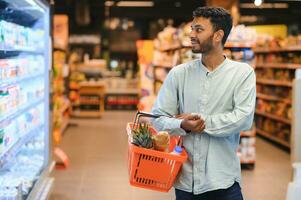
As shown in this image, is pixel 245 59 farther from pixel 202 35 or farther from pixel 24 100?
pixel 202 35

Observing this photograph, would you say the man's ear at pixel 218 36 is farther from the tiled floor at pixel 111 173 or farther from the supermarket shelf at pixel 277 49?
the supermarket shelf at pixel 277 49

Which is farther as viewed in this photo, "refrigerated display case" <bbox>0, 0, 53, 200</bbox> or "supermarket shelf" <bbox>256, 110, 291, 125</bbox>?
"supermarket shelf" <bbox>256, 110, 291, 125</bbox>

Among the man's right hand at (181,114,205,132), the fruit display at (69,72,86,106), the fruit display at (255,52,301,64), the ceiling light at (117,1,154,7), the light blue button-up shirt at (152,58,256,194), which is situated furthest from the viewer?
the ceiling light at (117,1,154,7)

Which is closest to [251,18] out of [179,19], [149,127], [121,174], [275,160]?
[179,19]

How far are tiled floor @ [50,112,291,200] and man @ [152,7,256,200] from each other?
141 inches

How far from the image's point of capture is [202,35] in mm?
2865

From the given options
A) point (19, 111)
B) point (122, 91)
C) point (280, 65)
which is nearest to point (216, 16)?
point (19, 111)

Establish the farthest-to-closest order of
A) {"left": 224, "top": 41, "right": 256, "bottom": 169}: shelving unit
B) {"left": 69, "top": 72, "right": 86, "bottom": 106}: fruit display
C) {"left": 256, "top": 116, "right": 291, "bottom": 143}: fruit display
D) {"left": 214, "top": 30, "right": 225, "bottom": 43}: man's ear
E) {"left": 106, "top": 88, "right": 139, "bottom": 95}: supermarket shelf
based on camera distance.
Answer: {"left": 106, "top": 88, "right": 139, "bottom": 95}: supermarket shelf, {"left": 69, "top": 72, "right": 86, "bottom": 106}: fruit display, {"left": 256, "top": 116, "right": 291, "bottom": 143}: fruit display, {"left": 224, "top": 41, "right": 256, "bottom": 169}: shelving unit, {"left": 214, "top": 30, "right": 225, "bottom": 43}: man's ear

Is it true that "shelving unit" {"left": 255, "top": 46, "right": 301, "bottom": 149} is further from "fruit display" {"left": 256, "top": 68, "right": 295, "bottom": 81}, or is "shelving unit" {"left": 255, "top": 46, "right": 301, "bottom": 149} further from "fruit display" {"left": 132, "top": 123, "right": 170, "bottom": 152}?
"fruit display" {"left": 132, "top": 123, "right": 170, "bottom": 152}

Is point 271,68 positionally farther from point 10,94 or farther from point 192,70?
point 192,70

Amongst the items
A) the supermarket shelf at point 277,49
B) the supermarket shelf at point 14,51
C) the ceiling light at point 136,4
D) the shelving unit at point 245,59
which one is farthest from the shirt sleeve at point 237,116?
the ceiling light at point 136,4

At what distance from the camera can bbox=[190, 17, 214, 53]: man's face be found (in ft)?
9.40

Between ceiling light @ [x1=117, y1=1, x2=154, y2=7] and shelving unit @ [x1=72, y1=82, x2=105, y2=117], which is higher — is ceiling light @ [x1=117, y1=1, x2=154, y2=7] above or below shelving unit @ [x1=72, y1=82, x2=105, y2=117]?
above

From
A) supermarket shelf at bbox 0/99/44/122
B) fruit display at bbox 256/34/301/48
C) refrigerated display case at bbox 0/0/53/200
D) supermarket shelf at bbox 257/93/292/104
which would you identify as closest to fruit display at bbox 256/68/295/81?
supermarket shelf at bbox 257/93/292/104
